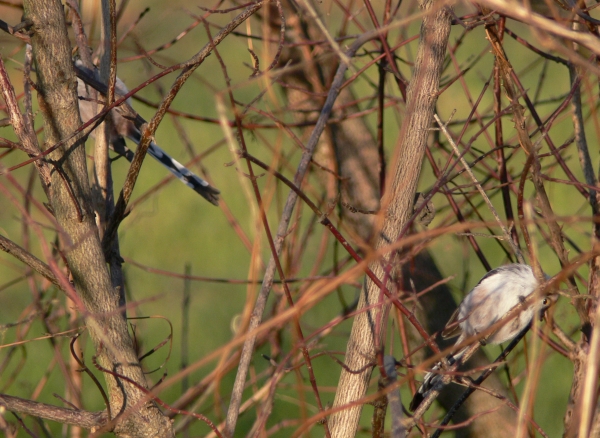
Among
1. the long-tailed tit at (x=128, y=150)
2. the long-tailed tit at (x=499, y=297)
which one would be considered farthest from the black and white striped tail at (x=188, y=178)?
the long-tailed tit at (x=499, y=297)

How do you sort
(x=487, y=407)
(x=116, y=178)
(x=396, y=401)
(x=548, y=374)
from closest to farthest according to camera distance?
(x=396, y=401)
(x=487, y=407)
(x=548, y=374)
(x=116, y=178)

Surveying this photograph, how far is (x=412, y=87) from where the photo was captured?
147 centimetres

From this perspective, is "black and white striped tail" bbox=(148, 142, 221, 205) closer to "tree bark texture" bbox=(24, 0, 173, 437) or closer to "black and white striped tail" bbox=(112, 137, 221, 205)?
"black and white striped tail" bbox=(112, 137, 221, 205)

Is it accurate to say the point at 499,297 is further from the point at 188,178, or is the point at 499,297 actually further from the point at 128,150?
the point at 128,150

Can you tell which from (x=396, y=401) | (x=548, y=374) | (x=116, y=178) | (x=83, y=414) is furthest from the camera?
(x=116, y=178)

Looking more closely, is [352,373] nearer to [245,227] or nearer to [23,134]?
[23,134]

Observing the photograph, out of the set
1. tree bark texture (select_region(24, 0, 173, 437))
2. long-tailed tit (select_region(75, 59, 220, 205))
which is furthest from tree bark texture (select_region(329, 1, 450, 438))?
long-tailed tit (select_region(75, 59, 220, 205))

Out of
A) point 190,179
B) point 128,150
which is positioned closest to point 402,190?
point 190,179

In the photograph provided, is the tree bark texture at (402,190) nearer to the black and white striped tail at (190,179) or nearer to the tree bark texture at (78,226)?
the tree bark texture at (78,226)

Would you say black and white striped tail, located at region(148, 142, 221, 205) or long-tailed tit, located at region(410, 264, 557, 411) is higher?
black and white striped tail, located at region(148, 142, 221, 205)

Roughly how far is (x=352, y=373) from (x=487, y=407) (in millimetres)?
1067

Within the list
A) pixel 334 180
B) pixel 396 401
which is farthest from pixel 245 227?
pixel 396 401

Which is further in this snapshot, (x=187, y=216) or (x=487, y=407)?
(x=187, y=216)

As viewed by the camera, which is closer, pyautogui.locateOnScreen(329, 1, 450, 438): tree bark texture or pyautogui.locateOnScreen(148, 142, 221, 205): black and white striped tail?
pyautogui.locateOnScreen(329, 1, 450, 438): tree bark texture
